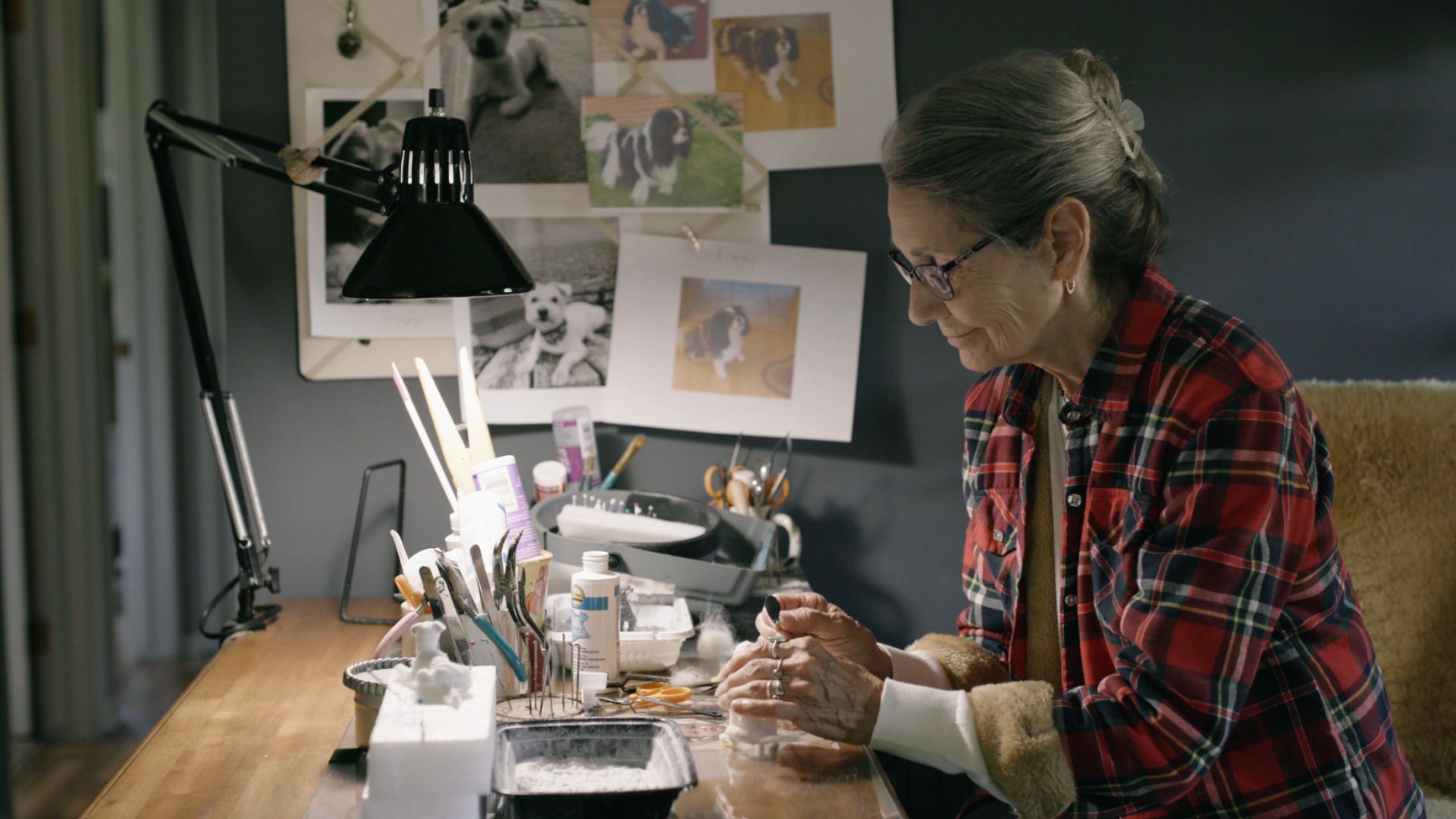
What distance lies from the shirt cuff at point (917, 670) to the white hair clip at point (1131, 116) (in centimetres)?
63

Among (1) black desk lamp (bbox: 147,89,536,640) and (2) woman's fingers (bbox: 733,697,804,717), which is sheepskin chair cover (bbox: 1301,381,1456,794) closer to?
(2) woman's fingers (bbox: 733,697,804,717)

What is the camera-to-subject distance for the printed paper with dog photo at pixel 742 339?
1.95 metres

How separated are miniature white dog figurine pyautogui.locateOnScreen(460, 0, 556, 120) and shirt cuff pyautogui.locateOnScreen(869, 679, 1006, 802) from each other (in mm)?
1211

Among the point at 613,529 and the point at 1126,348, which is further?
the point at 613,529

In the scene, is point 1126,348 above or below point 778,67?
below

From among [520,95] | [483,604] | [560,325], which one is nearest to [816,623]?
[483,604]

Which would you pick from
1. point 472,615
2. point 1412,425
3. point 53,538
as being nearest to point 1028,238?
point 472,615

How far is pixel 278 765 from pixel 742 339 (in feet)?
3.41

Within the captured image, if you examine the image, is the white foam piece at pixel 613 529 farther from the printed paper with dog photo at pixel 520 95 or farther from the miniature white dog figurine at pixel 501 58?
the miniature white dog figurine at pixel 501 58

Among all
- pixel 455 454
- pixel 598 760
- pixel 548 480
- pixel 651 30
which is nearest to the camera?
pixel 598 760

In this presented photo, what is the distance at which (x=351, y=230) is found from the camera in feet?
6.24

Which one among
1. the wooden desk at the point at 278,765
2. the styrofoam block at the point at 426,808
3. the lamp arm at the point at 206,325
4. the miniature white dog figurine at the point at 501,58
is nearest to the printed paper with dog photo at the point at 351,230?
the miniature white dog figurine at the point at 501,58

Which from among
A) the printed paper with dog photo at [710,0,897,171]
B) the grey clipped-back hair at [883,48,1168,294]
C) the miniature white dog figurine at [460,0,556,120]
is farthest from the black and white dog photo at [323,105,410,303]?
the grey clipped-back hair at [883,48,1168,294]

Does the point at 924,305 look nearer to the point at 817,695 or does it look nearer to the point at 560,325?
the point at 817,695
